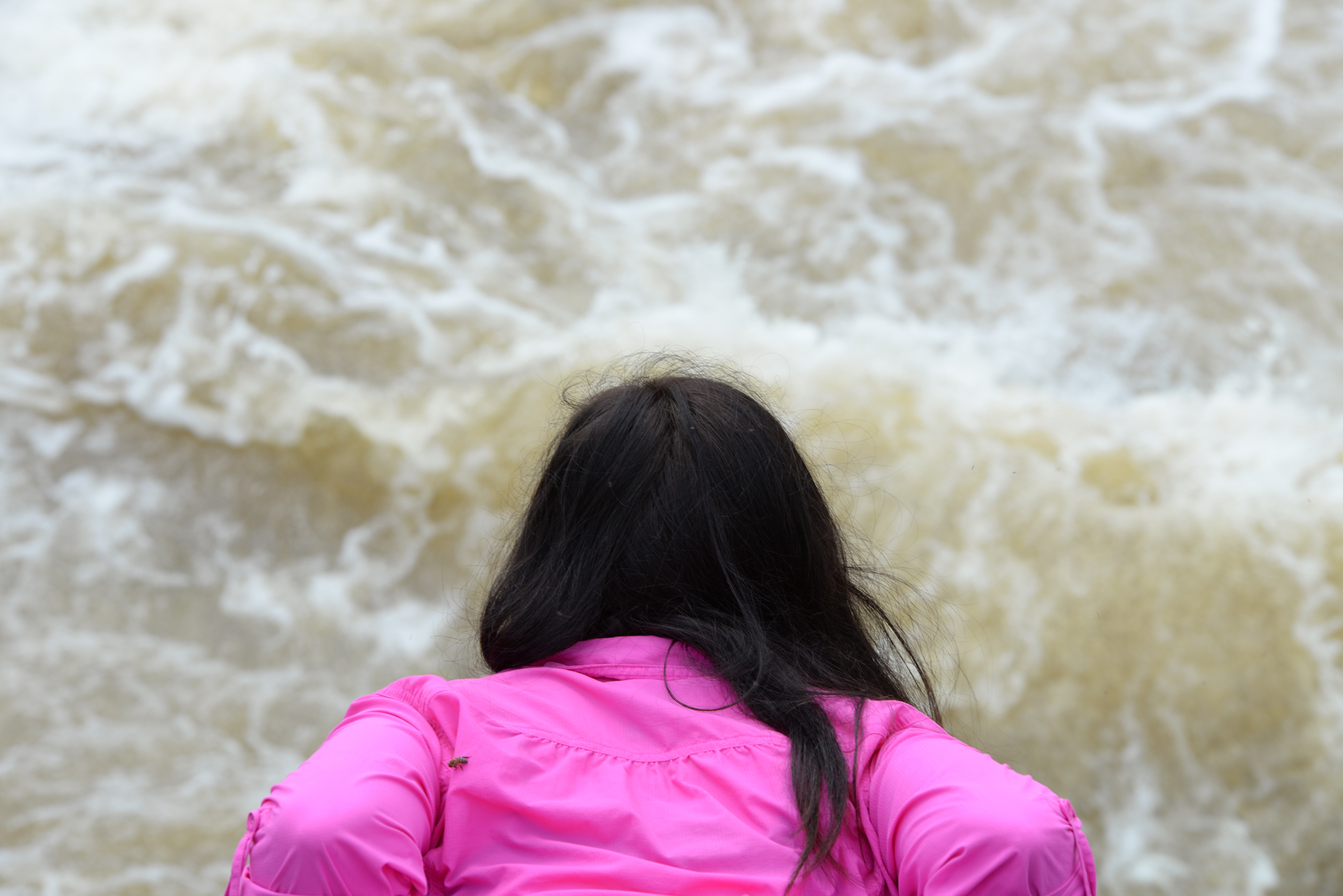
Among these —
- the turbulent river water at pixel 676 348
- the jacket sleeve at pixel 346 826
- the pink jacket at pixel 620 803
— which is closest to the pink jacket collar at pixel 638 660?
the pink jacket at pixel 620 803

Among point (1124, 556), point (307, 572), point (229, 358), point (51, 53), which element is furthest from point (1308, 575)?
point (51, 53)

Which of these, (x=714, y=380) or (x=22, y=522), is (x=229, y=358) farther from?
(x=714, y=380)

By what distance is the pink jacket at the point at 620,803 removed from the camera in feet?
3.44

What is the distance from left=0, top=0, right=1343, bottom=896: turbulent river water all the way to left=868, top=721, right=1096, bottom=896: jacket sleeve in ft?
5.72

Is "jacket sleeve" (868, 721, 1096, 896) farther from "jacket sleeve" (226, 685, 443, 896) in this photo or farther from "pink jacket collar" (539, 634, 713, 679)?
"jacket sleeve" (226, 685, 443, 896)

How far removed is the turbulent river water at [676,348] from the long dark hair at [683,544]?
149 centimetres

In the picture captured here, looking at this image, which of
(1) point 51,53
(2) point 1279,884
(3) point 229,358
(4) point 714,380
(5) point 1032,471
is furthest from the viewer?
(1) point 51,53

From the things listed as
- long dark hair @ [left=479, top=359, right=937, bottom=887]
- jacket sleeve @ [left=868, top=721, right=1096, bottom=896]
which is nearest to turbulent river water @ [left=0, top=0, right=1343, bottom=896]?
long dark hair @ [left=479, top=359, right=937, bottom=887]

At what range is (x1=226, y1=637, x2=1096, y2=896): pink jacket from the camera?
3.44ft

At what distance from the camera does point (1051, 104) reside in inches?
176

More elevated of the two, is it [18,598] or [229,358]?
[229,358]

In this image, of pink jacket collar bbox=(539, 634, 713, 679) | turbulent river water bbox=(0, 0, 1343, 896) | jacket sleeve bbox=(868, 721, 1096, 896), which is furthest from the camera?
turbulent river water bbox=(0, 0, 1343, 896)

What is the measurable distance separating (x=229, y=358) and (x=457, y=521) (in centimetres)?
85

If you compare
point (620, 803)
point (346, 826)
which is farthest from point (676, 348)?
point (346, 826)
